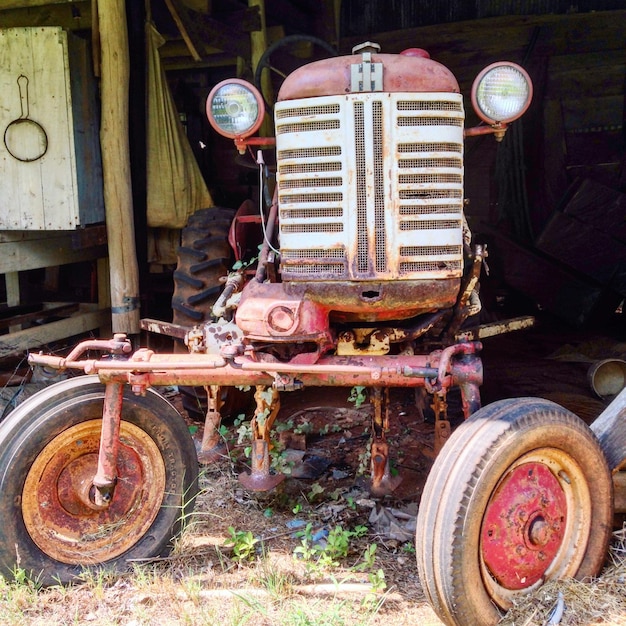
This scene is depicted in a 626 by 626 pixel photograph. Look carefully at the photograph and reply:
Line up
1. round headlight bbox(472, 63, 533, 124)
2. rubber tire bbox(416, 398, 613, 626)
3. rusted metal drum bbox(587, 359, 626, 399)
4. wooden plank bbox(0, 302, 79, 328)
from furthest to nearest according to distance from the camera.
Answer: wooden plank bbox(0, 302, 79, 328) < rusted metal drum bbox(587, 359, 626, 399) < round headlight bbox(472, 63, 533, 124) < rubber tire bbox(416, 398, 613, 626)

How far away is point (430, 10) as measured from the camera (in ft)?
23.7

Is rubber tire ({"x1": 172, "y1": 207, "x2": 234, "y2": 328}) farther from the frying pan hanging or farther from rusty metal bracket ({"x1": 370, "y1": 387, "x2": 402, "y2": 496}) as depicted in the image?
rusty metal bracket ({"x1": 370, "y1": 387, "x2": 402, "y2": 496})

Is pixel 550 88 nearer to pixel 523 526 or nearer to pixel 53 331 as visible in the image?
pixel 53 331

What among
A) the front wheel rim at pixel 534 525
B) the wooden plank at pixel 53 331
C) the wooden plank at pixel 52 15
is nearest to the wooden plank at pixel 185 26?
the wooden plank at pixel 52 15

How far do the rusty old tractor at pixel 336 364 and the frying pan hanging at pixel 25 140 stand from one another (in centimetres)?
229

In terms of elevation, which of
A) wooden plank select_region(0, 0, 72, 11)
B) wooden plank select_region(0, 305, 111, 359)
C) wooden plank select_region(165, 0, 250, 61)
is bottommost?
wooden plank select_region(0, 305, 111, 359)

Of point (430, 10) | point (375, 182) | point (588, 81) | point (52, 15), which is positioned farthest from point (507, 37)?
point (375, 182)

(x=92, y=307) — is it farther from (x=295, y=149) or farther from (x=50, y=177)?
(x=295, y=149)

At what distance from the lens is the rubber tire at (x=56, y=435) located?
2.67 metres

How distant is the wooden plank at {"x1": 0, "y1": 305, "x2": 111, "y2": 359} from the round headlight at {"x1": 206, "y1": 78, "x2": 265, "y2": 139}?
2.71m

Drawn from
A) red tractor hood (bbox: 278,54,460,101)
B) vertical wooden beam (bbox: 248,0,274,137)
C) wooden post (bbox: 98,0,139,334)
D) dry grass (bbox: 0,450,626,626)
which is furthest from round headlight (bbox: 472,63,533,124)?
vertical wooden beam (bbox: 248,0,274,137)

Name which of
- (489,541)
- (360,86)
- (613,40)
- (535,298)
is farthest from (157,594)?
(613,40)

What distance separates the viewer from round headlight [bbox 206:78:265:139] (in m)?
3.00

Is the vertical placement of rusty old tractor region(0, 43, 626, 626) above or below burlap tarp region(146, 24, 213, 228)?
below
